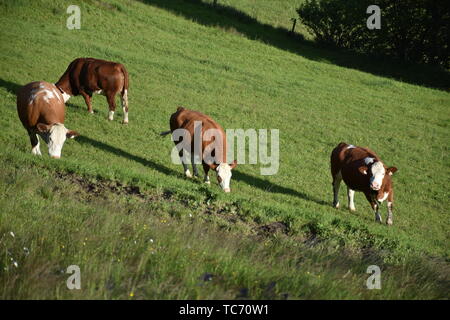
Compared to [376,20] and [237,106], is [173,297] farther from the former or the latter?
[376,20]

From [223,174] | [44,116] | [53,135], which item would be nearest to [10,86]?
[44,116]

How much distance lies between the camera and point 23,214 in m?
6.32

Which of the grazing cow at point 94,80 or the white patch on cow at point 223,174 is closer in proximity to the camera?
the white patch on cow at point 223,174

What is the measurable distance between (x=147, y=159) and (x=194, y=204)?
208 inches

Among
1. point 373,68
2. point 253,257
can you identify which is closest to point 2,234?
point 253,257

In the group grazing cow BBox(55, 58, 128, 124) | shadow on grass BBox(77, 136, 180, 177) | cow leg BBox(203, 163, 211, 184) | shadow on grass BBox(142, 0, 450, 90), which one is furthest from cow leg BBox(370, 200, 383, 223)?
shadow on grass BBox(142, 0, 450, 90)

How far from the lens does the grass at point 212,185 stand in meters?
5.26

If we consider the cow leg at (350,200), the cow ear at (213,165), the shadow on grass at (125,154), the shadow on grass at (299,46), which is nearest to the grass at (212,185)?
the shadow on grass at (125,154)

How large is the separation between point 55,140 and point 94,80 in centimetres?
582

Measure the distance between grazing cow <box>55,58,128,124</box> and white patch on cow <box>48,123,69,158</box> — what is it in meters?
5.32

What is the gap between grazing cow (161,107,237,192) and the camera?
513 inches

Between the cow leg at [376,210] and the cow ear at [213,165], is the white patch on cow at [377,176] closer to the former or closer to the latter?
the cow leg at [376,210]

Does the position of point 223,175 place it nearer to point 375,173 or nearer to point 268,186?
point 268,186

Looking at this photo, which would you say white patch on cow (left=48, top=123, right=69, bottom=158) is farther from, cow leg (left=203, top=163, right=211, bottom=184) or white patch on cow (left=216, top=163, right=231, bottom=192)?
white patch on cow (left=216, top=163, right=231, bottom=192)
